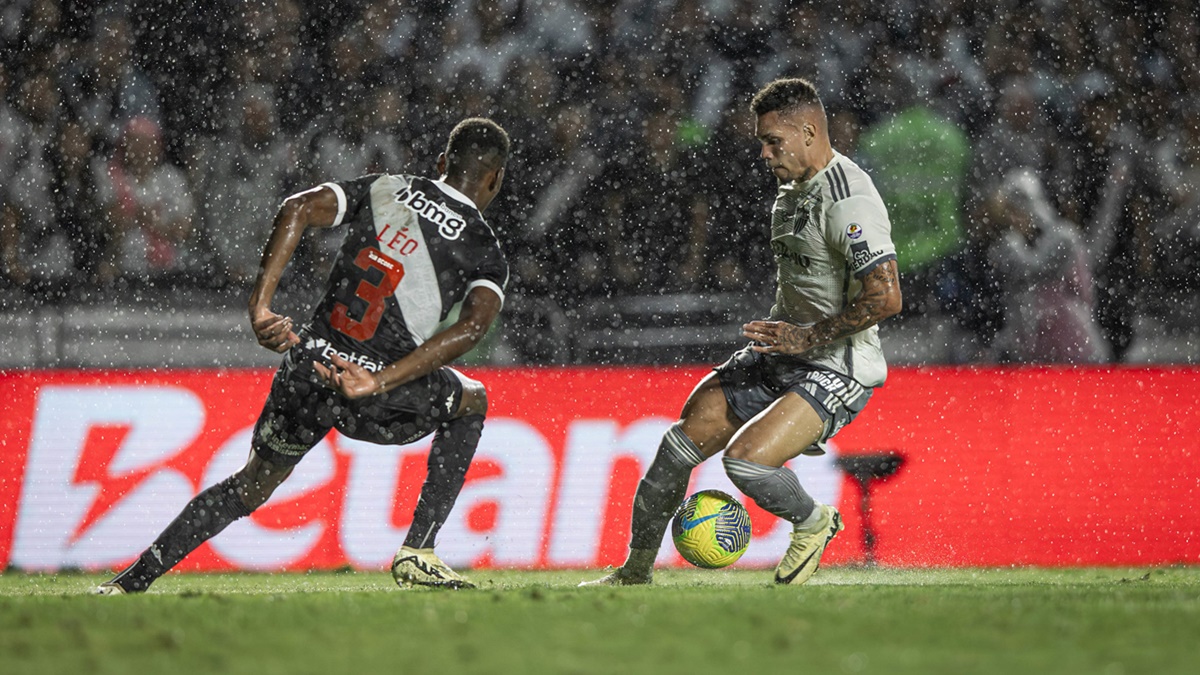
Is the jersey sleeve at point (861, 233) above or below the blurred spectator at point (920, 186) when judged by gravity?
above

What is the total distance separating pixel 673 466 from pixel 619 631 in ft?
6.66

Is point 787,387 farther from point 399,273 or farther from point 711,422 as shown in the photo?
point 399,273

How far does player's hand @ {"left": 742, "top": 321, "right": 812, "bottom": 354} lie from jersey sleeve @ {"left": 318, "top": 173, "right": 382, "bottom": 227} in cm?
152

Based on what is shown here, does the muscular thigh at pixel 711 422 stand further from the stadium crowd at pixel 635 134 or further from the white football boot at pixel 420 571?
the stadium crowd at pixel 635 134

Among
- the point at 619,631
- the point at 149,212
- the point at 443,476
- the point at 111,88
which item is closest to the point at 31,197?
the point at 149,212

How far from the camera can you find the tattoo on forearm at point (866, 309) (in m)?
5.29

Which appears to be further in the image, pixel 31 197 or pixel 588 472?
pixel 31 197

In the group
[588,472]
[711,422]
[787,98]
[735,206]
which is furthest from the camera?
[735,206]

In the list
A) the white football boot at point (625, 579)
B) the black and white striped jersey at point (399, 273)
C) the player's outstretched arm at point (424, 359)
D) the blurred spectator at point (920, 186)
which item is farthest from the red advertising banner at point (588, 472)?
the player's outstretched arm at point (424, 359)

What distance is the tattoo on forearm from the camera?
17.3ft

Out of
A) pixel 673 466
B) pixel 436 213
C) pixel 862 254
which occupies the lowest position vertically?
pixel 673 466

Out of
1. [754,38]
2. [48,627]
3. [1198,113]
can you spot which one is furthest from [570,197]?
[48,627]

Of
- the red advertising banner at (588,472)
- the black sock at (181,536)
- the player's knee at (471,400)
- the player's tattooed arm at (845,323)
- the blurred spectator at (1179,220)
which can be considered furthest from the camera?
the blurred spectator at (1179,220)

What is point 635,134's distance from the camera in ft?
31.8
